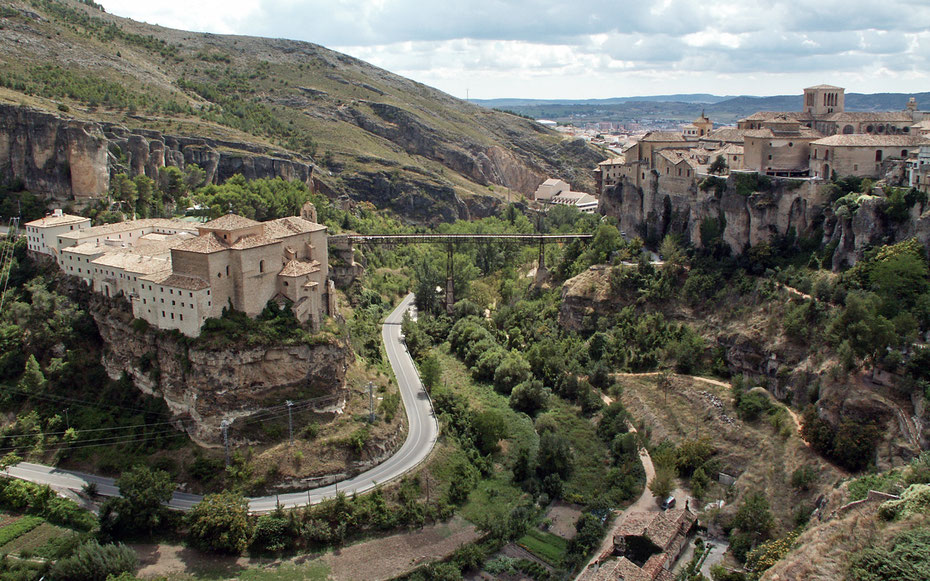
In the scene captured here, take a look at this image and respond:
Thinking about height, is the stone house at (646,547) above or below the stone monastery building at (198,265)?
below

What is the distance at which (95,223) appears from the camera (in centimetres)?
6519

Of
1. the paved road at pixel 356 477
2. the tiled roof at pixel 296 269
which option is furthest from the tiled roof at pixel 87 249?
the paved road at pixel 356 477

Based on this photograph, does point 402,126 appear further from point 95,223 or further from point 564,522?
point 564,522

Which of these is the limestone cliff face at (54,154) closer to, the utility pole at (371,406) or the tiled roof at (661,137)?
the utility pole at (371,406)

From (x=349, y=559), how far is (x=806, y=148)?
153 ft

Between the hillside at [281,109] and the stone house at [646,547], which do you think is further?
the hillside at [281,109]

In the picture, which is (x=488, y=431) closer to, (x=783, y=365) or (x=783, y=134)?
(x=783, y=365)

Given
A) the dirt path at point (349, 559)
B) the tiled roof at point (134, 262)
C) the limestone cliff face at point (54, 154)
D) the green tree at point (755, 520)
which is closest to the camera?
the dirt path at point (349, 559)

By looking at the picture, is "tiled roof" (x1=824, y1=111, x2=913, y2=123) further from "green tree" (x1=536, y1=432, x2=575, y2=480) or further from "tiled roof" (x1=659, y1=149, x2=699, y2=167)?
"green tree" (x1=536, y1=432, x2=575, y2=480)

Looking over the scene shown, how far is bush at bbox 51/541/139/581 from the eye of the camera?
3809 cm

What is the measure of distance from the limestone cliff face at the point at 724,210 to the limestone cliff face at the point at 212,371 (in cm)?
3300

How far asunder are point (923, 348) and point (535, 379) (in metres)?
26.3

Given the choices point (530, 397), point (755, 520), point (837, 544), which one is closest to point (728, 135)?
point (530, 397)

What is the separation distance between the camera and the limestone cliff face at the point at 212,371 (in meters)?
47.0
